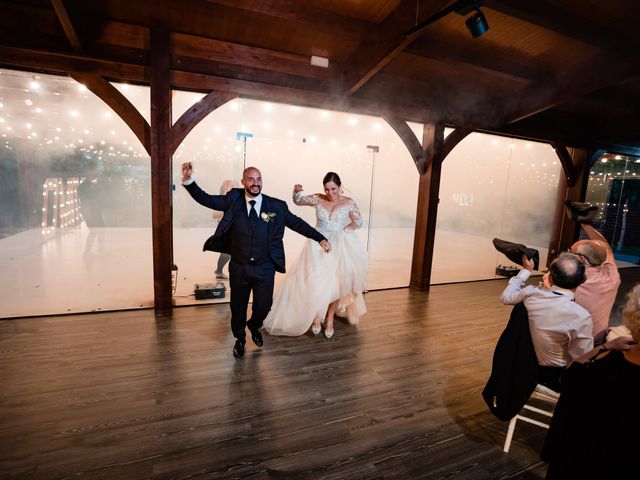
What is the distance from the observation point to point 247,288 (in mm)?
3061

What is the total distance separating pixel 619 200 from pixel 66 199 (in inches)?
469

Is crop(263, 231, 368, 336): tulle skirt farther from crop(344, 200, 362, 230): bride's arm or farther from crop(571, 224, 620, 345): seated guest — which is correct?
crop(571, 224, 620, 345): seated guest

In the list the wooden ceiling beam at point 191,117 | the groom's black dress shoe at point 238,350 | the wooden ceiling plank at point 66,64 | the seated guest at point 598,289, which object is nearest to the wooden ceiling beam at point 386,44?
the wooden ceiling beam at point 191,117

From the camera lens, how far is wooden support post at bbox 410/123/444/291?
210 inches

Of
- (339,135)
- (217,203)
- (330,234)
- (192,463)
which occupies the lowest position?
(192,463)

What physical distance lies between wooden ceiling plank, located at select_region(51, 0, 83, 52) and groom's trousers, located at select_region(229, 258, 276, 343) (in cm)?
259

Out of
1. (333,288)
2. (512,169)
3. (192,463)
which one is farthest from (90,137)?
(512,169)

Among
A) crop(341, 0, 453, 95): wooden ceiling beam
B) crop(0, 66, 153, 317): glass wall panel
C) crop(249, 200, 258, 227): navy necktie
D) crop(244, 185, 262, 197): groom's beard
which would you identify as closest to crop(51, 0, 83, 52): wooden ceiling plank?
crop(0, 66, 153, 317): glass wall panel

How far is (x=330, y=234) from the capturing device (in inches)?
143

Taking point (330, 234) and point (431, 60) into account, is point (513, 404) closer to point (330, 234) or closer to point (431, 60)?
point (330, 234)

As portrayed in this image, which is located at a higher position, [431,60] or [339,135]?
[431,60]

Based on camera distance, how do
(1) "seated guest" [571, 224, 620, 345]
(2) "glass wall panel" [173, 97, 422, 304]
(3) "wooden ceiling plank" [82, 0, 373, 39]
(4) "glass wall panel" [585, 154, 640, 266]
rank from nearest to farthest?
(1) "seated guest" [571, 224, 620, 345], (3) "wooden ceiling plank" [82, 0, 373, 39], (2) "glass wall panel" [173, 97, 422, 304], (4) "glass wall panel" [585, 154, 640, 266]

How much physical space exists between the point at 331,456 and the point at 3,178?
4.31 meters

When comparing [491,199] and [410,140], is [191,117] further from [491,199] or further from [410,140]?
[491,199]
